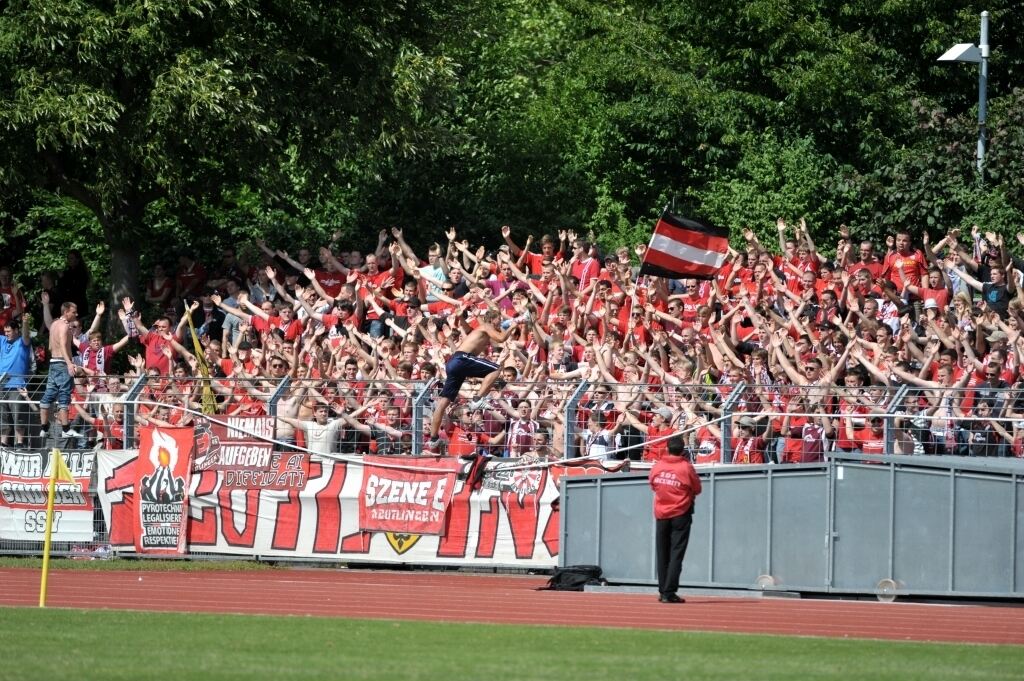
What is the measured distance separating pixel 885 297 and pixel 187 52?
46.7ft

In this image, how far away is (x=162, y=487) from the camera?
76.5 ft

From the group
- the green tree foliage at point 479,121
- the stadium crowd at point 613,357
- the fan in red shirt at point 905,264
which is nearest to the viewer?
the stadium crowd at point 613,357

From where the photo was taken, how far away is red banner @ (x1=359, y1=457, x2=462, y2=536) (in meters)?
22.0

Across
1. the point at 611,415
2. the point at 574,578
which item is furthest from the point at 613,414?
the point at 574,578

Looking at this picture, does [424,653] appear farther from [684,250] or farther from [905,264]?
[905,264]

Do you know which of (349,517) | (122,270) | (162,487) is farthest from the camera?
(122,270)

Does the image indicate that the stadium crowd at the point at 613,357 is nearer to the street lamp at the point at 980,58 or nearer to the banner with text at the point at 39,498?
the banner with text at the point at 39,498

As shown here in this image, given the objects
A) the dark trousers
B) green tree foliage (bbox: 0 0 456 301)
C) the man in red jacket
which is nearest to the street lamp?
green tree foliage (bbox: 0 0 456 301)

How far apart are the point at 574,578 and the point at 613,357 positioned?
12.4ft

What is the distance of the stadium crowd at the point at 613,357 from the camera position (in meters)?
19.9

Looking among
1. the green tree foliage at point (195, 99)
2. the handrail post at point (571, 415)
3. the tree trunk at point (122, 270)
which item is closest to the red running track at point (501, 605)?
the handrail post at point (571, 415)

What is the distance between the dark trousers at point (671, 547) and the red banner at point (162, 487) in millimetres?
7932

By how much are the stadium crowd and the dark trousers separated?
189 cm

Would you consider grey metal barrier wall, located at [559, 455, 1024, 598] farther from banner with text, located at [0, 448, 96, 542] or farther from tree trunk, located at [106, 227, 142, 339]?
tree trunk, located at [106, 227, 142, 339]
